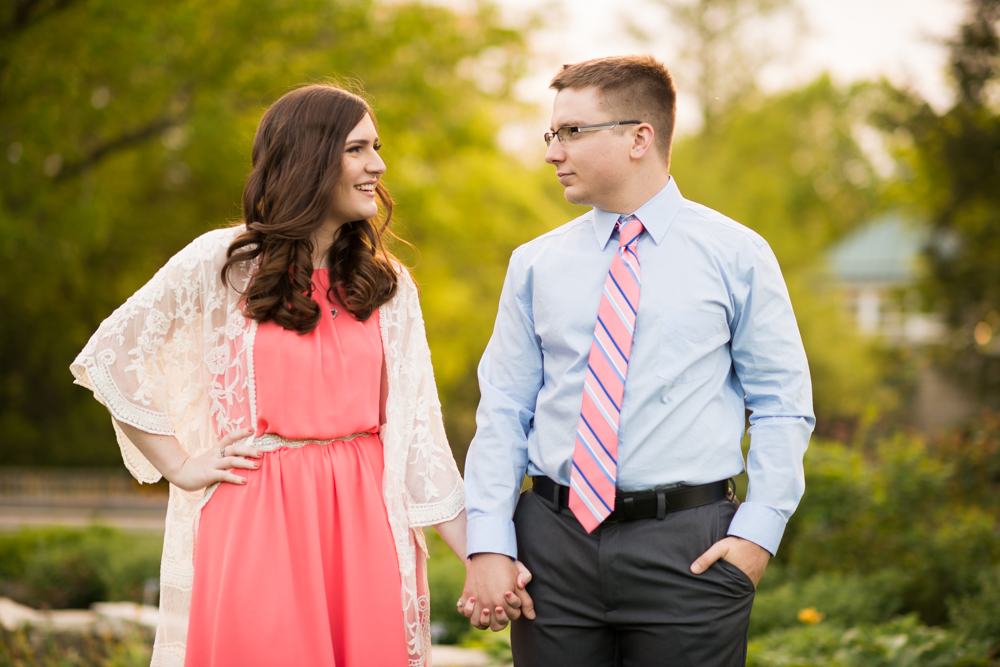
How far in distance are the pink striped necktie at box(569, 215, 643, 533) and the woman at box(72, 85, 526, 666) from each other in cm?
60

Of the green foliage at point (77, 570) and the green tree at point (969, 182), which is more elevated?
the green tree at point (969, 182)

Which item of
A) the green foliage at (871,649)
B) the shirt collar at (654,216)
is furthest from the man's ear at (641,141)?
the green foliage at (871,649)

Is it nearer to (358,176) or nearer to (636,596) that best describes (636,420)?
(636,596)

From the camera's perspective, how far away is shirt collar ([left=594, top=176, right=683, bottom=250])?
236 centimetres

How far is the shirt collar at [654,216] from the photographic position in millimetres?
2363

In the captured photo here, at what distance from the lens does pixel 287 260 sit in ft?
8.32

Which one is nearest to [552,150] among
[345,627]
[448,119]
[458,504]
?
[458,504]

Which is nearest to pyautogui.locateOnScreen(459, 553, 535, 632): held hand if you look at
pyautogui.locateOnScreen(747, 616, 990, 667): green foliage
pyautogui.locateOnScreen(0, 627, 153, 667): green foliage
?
pyautogui.locateOnScreen(747, 616, 990, 667): green foliage

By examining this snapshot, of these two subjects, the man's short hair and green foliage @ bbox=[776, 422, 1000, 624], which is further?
green foliage @ bbox=[776, 422, 1000, 624]

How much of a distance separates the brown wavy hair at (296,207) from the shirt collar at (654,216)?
2.43 feet

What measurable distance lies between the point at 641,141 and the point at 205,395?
1.54 meters

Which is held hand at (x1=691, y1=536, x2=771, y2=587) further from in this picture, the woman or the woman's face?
the woman's face

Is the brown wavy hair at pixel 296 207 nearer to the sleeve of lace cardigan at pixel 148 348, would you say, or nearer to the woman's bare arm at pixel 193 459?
the sleeve of lace cardigan at pixel 148 348

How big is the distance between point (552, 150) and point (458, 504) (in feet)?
3.79
